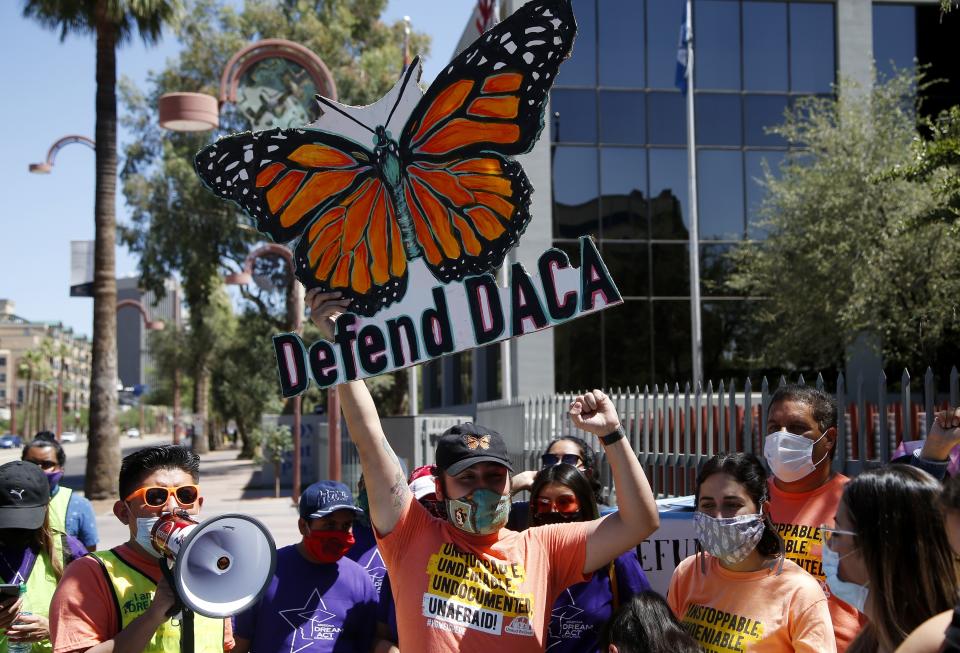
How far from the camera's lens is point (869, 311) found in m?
20.2

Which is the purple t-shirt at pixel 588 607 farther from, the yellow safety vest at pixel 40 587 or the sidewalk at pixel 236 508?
the sidewalk at pixel 236 508

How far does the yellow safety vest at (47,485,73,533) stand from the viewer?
19.1 feet

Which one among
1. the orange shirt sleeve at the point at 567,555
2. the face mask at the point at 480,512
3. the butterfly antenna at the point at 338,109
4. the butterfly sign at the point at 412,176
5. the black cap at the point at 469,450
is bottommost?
the orange shirt sleeve at the point at 567,555

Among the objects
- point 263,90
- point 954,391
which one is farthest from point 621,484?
point 263,90

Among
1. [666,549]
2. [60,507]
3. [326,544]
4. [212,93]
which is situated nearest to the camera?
[326,544]

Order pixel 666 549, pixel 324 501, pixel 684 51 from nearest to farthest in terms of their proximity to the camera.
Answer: pixel 324 501 → pixel 666 549 → pixel 684 51

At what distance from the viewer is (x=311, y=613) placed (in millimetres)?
4145

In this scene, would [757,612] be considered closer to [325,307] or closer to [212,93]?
[325,307]

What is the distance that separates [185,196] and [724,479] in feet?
105

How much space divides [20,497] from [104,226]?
55.4 ft

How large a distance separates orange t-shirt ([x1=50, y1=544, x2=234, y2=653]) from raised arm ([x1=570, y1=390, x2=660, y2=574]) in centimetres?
153

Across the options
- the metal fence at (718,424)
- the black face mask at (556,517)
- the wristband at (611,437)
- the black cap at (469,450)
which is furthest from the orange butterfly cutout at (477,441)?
the metal fence at (718,424)

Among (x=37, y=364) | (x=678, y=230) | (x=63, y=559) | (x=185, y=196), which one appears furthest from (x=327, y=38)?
(x=37, y=364)

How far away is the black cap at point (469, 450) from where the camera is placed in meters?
3.31
